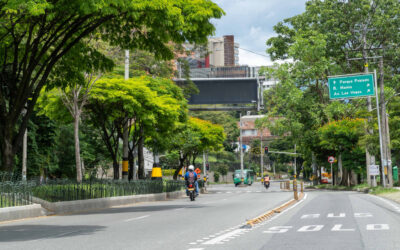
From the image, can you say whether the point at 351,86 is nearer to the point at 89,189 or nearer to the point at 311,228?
the point at 89,189

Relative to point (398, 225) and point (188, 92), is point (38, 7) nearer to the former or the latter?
point (398, 225)

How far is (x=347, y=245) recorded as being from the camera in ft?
30.1

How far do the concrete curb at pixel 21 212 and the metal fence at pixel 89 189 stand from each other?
1.26 metres

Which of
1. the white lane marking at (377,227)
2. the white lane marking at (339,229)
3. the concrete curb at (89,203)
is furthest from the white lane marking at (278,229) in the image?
the concrete curb at (89,203)

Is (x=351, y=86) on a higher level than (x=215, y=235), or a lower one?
higher

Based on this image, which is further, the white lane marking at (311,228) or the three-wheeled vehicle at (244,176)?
the three-wheeled vehicle at (244,176)

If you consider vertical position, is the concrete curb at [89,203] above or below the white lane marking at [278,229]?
above

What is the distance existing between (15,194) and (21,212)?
612 millimetres

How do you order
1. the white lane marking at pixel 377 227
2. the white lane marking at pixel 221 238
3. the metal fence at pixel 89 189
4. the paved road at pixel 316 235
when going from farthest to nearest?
the metal fence at pixel 89 189, the white lane marking at pixel 377 227, the white lane marking at pixel 221 238, the paved road at pixel 316 235

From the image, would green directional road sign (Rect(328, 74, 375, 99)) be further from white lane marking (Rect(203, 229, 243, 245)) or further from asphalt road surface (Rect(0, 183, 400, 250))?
white lane marking (Rect(203, 229, 243, 245))

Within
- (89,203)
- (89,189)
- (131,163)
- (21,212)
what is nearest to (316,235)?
(21,212)

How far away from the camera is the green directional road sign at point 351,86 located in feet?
129

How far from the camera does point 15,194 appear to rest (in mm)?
17328

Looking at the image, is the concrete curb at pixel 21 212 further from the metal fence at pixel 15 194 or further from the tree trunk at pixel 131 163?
the tree trunk at pixel 131 163
